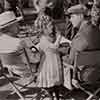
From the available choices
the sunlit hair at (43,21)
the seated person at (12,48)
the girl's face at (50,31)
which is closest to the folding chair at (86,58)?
the girl's face at (50,31)

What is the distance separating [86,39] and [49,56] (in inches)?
19.6

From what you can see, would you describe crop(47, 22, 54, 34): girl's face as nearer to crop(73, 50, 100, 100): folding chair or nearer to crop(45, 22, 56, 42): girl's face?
crop(45, 22, 56, 42): girl's face

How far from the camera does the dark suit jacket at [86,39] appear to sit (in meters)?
3.95

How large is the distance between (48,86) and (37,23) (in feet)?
2.59

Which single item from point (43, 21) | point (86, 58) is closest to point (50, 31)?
point (43, 21)

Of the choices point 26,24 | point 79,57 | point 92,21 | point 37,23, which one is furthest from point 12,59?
point 26,24

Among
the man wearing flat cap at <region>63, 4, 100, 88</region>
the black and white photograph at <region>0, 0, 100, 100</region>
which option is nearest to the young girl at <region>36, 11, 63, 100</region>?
the black and white photograph at <region>0, 0, 100, 100</region>

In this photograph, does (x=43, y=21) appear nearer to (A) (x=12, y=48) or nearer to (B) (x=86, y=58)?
(A) (x=12, y=48)

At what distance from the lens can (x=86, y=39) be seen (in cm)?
397

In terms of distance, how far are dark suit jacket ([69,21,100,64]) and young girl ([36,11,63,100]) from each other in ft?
0.72

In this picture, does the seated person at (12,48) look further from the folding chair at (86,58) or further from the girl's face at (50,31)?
the folding chair at (86,58)

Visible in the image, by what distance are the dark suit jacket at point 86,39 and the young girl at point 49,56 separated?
0.72 ft

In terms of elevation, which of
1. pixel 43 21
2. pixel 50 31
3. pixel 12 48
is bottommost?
pixel 12 48

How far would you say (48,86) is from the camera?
13.6 feet
